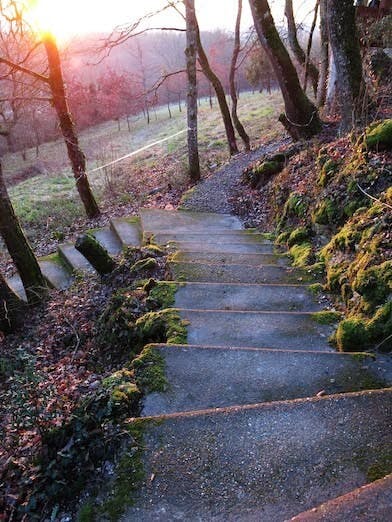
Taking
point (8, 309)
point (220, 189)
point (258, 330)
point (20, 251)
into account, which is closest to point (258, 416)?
point (258, 330)

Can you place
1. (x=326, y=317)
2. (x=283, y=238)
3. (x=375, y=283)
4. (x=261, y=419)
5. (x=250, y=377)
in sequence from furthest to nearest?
1. (x=283, y=238)
2. (x=326, y=317)
3. (x=375, y=283)
4. (x=250, y=377)
5. (x=261, y=419)

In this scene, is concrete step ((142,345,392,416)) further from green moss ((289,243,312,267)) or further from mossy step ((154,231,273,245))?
mossy step ((154,231,273,245))

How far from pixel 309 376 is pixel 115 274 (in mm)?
4211

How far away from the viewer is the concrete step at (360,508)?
6.36 feet

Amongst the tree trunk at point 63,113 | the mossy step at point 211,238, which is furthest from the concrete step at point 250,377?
the tree trunk at point 63,113

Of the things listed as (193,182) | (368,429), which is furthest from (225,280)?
(193,182)

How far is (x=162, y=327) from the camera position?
4.58 metres

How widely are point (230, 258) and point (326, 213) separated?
157 centimetres

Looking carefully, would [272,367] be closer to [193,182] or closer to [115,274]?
[115,274]

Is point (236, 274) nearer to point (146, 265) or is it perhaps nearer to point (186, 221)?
point (146, 265)

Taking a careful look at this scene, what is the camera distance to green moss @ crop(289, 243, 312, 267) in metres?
6.38

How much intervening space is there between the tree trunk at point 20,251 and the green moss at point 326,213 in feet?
15.4

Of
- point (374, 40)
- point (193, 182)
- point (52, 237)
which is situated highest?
point (374, 40)

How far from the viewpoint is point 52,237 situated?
12.9 meters
